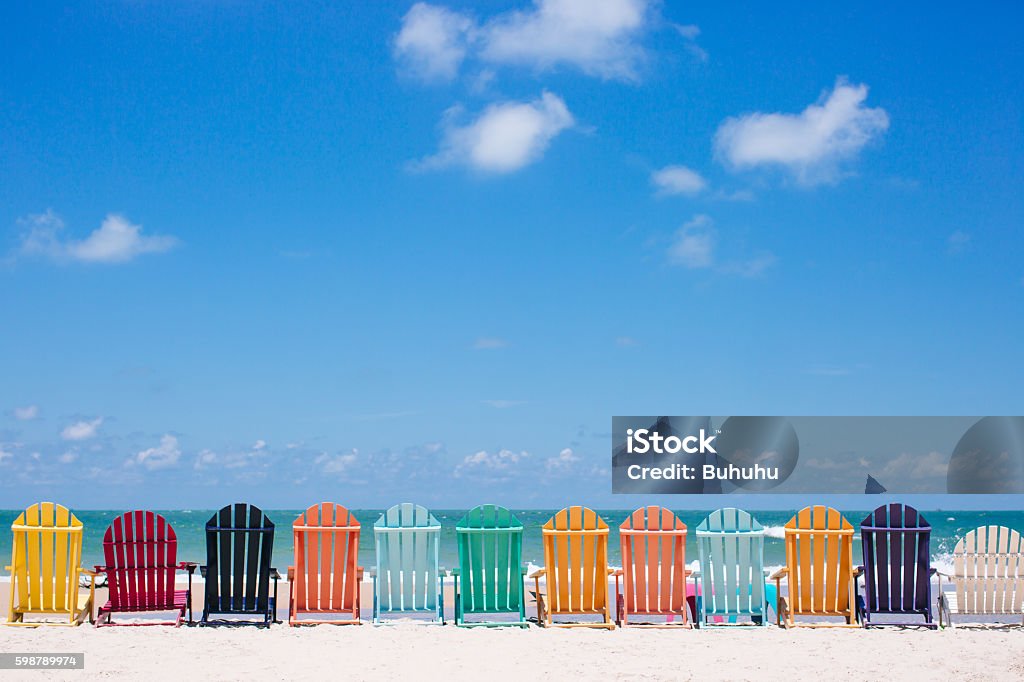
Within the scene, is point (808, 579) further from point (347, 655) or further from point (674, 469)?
point (674, 469)

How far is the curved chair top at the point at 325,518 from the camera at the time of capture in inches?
348

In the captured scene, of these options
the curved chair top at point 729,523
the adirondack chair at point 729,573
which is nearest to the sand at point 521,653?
the adirondack chair at point 729,573

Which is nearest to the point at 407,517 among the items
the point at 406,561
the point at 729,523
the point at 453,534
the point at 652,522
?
the point at 406,561

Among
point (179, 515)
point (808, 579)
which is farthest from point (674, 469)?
point (179, 515)

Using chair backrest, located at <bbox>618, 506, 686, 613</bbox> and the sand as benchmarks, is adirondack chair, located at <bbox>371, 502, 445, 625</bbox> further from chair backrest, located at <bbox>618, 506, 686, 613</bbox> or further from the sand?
chair backrest, located at <bbox>618, 506, 686, 613</bbox>

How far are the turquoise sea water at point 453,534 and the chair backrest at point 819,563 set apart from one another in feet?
29.8

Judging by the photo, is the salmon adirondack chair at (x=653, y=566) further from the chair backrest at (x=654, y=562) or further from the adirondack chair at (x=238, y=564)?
the adirondack chair at (x=238, y=564)

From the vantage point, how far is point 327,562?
29.1 ft

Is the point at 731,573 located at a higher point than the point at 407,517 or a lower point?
lower

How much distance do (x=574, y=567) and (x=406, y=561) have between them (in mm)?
1380

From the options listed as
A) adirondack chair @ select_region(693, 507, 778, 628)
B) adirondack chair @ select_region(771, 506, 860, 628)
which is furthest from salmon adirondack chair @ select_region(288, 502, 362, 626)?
adirondack chair @ select_region(771, 506, 860, 628)

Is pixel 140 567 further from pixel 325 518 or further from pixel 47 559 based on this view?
pixel 325 518

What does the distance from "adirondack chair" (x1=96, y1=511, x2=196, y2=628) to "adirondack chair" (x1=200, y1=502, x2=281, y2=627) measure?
0.98 ft

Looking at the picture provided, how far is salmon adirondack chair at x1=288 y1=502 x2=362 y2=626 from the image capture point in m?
8.83
